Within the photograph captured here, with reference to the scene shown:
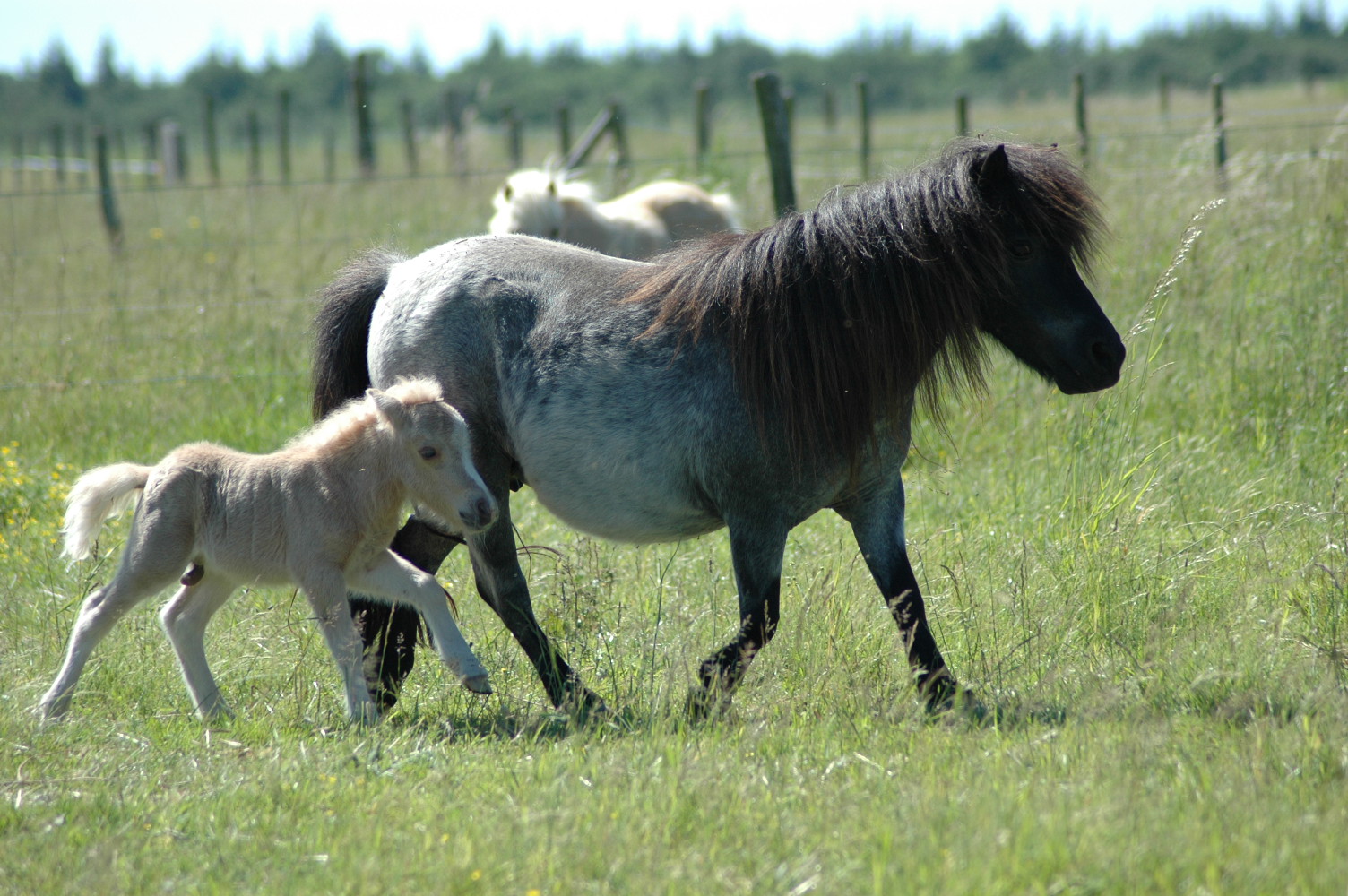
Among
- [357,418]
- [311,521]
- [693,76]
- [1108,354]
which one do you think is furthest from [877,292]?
[693,76]

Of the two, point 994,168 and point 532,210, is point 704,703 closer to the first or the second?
point 994,168

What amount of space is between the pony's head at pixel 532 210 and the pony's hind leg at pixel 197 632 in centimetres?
493

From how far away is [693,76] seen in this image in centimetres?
6075

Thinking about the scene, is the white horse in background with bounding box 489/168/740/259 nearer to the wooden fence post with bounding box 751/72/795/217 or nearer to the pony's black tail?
the wooden fence post with bounding box 751/72/795/217

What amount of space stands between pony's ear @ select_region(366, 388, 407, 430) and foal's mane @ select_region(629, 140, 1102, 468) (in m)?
0.92

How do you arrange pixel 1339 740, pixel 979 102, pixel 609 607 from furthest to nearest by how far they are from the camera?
pixel 979 102, pixel 609 607, pixel 1339 740

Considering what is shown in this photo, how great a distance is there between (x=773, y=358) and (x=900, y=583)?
91 centimetres

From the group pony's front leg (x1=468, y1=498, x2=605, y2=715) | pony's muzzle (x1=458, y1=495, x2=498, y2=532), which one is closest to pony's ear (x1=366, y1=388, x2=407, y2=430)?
pony's muzzle (x1=458, y1=495, x2=498, y2=532)

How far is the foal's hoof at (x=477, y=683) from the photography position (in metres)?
3.73

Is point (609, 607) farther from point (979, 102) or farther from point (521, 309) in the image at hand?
point (979, 102)

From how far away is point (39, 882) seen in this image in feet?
8.54

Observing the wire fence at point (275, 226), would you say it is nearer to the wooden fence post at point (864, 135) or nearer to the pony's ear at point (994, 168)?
the wooden fence post at point (864, 135)

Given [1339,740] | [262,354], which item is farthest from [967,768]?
[262,354]

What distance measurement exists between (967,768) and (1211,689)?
1.10 meters
